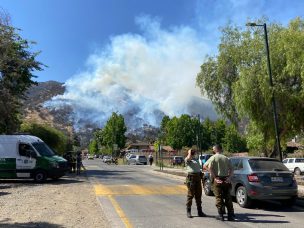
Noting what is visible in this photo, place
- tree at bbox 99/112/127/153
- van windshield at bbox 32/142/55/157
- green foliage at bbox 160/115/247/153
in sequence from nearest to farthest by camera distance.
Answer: van windshield at bbox 32/142/55/157 < tree at bbox 99/112/127/153 < green foliage at bbox 160/115/247/153

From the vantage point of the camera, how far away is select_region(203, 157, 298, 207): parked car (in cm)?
1366

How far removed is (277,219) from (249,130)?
16.3 meters

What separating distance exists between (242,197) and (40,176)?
44.8ft

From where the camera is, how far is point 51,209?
528 inches

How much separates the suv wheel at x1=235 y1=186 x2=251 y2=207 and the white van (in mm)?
13001

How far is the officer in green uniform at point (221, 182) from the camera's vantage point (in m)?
11.5

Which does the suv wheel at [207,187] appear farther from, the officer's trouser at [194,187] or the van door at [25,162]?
the van door at [25,162]

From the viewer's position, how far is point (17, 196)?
17.0m

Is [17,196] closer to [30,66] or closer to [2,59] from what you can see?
[2,59]

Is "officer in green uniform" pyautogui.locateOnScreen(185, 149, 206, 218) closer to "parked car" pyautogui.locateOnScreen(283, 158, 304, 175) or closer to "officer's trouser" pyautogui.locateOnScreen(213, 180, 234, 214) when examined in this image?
"officer's trouser" pyautogui.locateOnScreen(213, 180, 234, 214)

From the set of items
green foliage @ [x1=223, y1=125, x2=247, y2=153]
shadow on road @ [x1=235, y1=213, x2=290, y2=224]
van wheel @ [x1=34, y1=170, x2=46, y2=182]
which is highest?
green foliage @ [x1=223, y1=125, x2=247, y2=153]

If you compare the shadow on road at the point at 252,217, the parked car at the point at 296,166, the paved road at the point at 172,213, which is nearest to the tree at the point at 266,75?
the paved road at the point at 172,213

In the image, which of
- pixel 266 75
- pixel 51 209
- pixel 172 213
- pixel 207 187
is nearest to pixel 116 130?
pixel 266 75

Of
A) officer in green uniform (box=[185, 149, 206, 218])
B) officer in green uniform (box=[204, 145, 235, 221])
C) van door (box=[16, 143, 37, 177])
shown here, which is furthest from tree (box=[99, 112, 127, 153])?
officer in green uniform (box=[204, 145, 235, 221])
